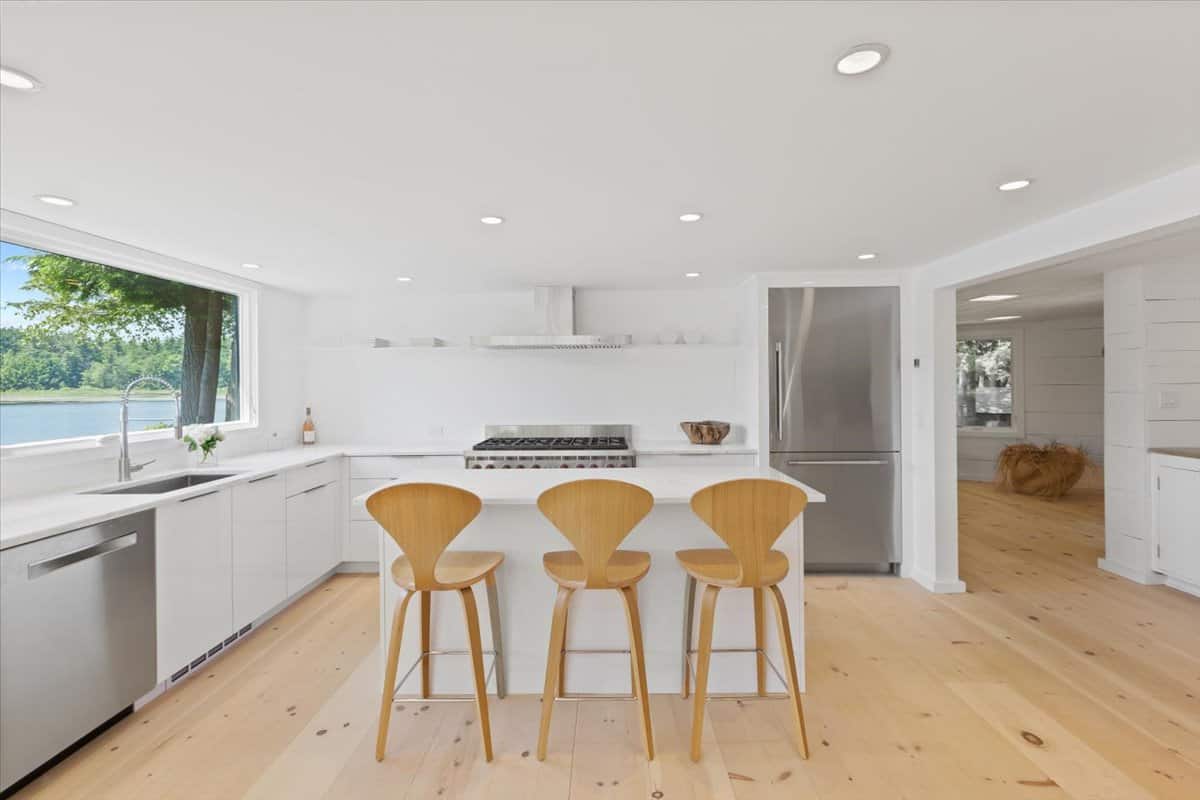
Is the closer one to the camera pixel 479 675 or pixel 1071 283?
pixel 479 675

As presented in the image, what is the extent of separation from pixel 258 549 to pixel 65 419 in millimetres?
1135

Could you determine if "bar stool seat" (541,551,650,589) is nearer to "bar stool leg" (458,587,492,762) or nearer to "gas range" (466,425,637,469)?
"bar stool leg" (458,587,492,762)

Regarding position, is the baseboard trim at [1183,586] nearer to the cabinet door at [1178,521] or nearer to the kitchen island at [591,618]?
the cabinet door at [1178,521]

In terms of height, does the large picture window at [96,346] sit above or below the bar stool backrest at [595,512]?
above

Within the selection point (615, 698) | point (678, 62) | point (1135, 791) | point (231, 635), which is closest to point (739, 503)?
point (615, 698)

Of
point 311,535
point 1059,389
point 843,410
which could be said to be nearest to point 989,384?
point 1059,389

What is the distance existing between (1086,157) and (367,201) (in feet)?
9.24

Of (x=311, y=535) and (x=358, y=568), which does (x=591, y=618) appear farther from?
(x=358, y=568)

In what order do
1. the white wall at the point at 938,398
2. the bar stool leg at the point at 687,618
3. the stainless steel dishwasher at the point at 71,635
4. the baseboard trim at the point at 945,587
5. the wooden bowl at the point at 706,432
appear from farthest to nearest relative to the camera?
the wooden bowl at the point at 706,432 < the baseboard trim at the point at 945,587 < the white wall at the point at 938,398 < the bar stool leg at the point at 687,618 < the stainless steel dishwasher at the point at 71,635

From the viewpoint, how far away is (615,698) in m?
2.34

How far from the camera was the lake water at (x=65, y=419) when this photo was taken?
256cm

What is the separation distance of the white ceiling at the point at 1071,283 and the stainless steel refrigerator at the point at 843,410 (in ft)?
2.67

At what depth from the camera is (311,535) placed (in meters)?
3.75

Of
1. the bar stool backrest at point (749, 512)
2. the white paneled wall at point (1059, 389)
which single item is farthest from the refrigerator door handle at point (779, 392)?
the white paneled wall at point (1059, 389)
